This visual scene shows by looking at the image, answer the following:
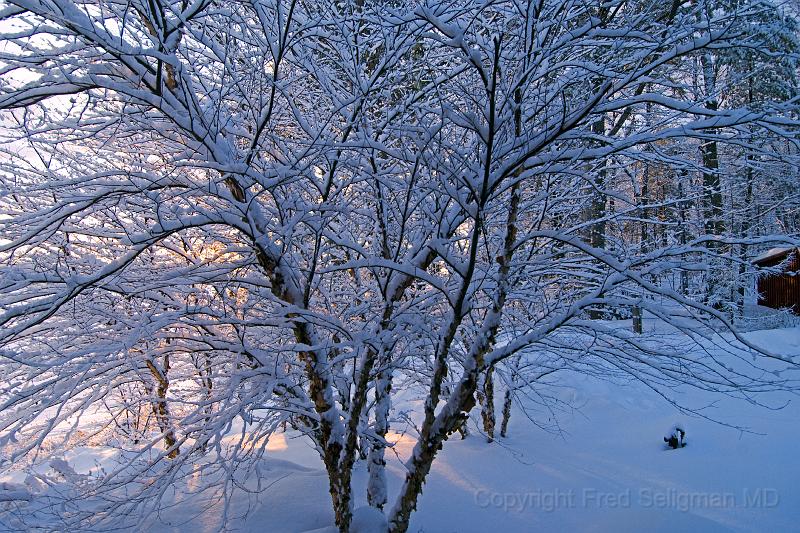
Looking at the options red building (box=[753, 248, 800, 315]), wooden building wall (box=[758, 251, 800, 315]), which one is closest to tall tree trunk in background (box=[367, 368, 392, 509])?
red building (box=[753, 248, 800, 315])

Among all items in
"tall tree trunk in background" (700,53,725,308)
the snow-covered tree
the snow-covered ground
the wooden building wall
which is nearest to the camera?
the snow-covered tree

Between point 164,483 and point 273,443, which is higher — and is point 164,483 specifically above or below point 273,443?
below

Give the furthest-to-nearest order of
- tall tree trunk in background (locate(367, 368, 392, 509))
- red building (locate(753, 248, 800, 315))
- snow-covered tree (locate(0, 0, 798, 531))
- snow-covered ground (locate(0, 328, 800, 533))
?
red building (locate(753, 248, 800, 315)) → tall tree trunk in background (locate(367, 368, 392, 509)) → snow-covered ground (locate(0, 328, 800, 533)) → snow-covered tree (locate(0, 0, 798, 531))

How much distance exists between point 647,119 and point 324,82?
2960mm

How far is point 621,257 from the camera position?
3.79 meters

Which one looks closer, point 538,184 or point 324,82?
point 324,82

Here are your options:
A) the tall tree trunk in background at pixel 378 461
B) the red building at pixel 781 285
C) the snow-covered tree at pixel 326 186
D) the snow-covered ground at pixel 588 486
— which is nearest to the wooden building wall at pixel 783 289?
the red building at pixel 781 285

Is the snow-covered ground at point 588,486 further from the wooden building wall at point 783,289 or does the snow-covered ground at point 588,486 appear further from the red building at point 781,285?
the wooden building wall at point 783,289

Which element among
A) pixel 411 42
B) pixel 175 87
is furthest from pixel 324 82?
pixel 175 87

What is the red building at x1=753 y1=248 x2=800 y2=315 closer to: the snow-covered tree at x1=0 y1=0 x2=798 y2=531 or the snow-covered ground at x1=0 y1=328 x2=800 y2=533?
the snow-covered ground at x1=0 y1=328 x2=800 y2=533

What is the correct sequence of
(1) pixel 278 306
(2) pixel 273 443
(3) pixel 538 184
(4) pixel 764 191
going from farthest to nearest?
(4) pixel 764 191 < (2) pixel 273 443 < (3) pixel 538 184 < (1) pixel 278 306

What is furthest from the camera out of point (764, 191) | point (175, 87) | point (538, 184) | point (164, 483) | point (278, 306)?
point (764, 191)

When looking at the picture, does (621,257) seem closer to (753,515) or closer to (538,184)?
(538,184)

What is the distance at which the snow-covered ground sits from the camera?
5.00 meters
